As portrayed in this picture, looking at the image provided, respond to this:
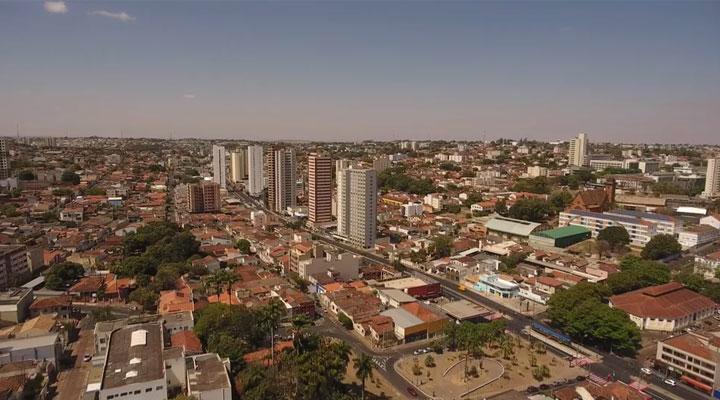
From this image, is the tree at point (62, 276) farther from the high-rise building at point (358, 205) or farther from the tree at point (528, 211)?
the tree at point (528, 211)

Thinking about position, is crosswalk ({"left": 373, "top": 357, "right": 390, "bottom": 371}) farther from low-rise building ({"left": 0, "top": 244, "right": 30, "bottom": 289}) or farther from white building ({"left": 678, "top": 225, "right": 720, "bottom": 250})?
white building ({"left": 678, "top": 225, "right": 720, "bottom": 250})

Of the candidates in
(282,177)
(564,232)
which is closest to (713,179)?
(564,232)

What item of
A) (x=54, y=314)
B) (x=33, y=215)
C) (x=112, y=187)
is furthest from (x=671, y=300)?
(x=112, y=187)

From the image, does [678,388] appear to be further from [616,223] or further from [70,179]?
[70,179]

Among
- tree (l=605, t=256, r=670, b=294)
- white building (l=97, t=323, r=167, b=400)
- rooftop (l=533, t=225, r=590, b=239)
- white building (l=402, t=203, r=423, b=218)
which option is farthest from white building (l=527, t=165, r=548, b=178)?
white building (l=97, t=323, r=167, b=400)

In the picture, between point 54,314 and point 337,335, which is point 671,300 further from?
point 54,314
